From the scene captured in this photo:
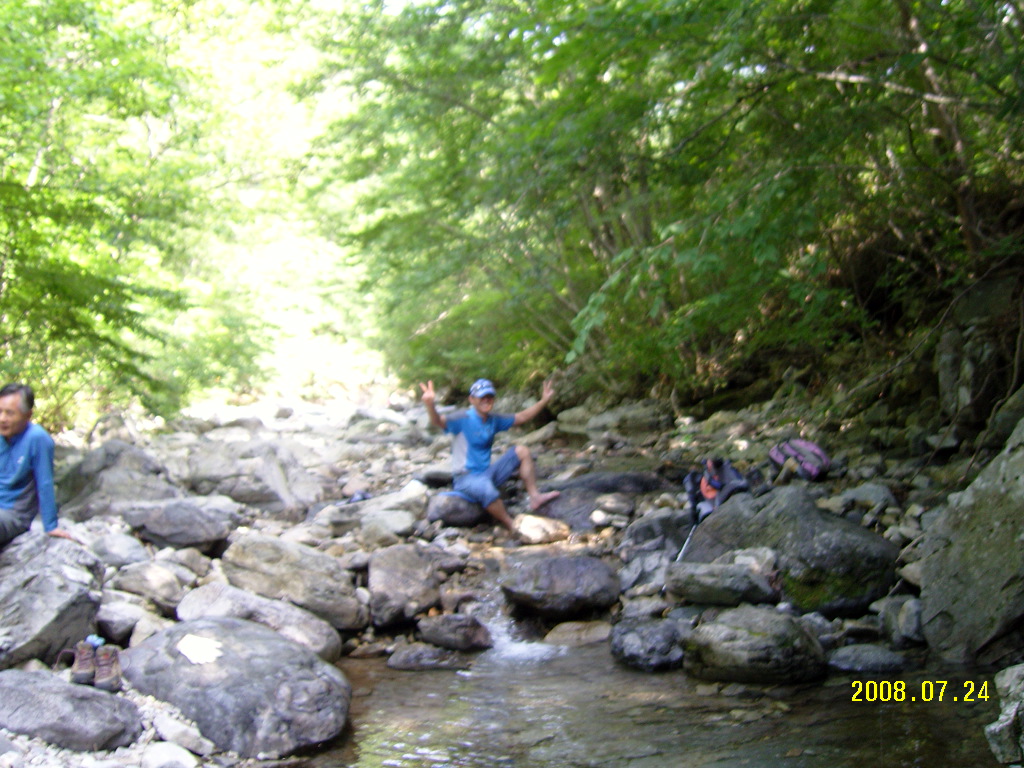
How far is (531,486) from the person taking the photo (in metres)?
7.87

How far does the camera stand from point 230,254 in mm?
23906

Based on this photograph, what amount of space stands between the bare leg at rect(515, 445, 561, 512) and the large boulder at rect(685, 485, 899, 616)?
2570 millimetres

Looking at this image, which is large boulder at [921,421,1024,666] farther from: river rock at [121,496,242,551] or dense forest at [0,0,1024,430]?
river rock at [121,496,242,551]

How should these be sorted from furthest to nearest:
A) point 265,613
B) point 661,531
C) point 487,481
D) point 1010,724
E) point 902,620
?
point 487,481, point 661,531, point 265,613, point 902,620, point 1010,724

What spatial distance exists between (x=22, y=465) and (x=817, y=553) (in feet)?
15.6

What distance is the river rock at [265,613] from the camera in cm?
452

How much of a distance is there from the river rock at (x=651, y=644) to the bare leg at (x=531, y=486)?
3210mm

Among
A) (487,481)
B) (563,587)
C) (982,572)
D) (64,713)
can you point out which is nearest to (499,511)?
(487,481)

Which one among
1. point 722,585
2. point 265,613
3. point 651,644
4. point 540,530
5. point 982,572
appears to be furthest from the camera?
point 540,530

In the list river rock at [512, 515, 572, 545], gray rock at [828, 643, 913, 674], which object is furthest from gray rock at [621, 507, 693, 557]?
gray rock at [828, 643, 913, 674]

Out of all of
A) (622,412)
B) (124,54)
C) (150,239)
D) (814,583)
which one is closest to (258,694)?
(814,583)

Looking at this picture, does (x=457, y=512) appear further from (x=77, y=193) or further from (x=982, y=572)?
(x=77, y=193)

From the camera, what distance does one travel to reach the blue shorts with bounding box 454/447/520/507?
24.8ft

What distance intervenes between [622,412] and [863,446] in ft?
21.2
